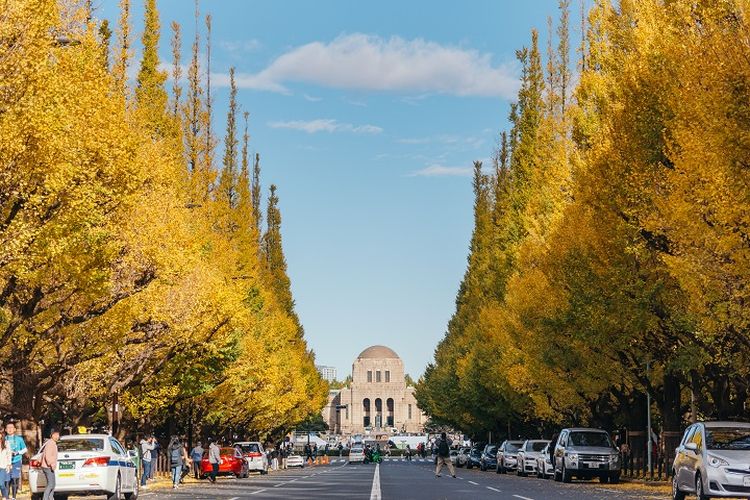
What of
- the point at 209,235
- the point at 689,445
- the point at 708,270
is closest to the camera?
the point at 689,445

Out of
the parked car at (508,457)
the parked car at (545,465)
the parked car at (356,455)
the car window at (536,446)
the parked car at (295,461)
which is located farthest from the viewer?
the parked car at (356,455)

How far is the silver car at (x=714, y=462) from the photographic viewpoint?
2119 cm

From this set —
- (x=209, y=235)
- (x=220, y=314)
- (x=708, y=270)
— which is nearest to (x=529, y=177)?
(x=209, y=235)

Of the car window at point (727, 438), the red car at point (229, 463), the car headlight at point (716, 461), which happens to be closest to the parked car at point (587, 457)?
the red car at point (229, 463)

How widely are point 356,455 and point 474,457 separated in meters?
28.0

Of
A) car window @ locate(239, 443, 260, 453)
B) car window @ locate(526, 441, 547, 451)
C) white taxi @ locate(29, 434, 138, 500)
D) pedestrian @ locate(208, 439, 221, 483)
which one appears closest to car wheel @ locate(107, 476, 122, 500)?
white taxi @ locate(29, 434, 138, 500)

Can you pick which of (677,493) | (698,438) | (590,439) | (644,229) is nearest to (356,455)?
(590,439)

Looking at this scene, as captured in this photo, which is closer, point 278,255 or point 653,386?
point 653,386

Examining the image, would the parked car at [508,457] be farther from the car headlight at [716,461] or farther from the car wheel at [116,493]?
the car headlight at [716,461]

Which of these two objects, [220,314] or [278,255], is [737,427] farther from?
[278,255]

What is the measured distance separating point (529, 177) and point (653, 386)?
21.9 m

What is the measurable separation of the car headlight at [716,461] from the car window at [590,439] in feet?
66.8

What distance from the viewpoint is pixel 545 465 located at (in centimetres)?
4697

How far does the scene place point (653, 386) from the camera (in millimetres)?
41000
